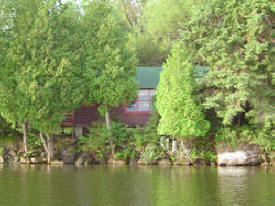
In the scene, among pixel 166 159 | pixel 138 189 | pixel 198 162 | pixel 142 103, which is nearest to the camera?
pixel 138 189

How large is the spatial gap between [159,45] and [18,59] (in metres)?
18.4

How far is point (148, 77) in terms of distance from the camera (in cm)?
3772

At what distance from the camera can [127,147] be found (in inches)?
1331

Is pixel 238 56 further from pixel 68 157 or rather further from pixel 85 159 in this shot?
pixel 68 157

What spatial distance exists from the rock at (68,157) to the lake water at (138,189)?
9990mm

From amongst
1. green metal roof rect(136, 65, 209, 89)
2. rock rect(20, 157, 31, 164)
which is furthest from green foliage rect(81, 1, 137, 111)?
rock rect(20, 157, 31, 164)

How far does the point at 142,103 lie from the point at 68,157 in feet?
23.8

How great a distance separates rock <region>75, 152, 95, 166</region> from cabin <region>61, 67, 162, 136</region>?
3.05 m

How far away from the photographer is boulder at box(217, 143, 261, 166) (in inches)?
1213

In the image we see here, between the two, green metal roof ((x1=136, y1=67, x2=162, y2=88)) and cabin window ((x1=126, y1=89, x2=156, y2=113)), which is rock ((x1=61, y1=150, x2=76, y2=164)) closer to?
cabin window ((x1=126, y1=89, x2=156, y2=113))

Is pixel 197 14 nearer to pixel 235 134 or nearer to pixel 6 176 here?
pixel 235 134

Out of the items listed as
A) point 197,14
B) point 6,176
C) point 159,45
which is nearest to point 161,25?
point 159,45

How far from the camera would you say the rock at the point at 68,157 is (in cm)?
3394

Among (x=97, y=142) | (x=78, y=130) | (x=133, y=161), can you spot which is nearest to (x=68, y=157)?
(x=97, y=142)
